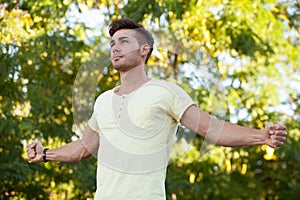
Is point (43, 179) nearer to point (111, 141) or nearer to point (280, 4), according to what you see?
point (280, 4)

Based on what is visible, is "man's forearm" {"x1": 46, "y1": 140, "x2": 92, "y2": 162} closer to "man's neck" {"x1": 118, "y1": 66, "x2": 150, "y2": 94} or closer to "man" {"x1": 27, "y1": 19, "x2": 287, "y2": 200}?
"man" {"x1": 27, "y1": 19, "x2": 287, "y2": 200}

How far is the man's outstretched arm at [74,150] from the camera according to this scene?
2334 millimetres

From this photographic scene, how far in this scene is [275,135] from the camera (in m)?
1.98

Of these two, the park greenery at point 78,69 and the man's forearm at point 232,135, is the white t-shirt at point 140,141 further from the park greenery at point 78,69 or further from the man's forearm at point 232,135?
the park greenery at point 78,69

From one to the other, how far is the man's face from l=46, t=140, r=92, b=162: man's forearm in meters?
0.34

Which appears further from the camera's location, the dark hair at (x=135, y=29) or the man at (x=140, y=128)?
the dark hair at (x=135, y=29)

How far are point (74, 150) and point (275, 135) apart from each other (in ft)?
2.34

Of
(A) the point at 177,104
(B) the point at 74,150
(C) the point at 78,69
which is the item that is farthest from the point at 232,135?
(C) the point at 78,69

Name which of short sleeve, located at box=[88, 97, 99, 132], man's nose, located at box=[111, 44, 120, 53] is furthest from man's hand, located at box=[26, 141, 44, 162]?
man's nose, located at box=[111, 44, 120, 53]

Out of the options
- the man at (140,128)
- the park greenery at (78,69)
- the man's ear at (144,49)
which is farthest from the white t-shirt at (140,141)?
the park greenery at (78,69)

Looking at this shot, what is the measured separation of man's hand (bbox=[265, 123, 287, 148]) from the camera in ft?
6.50

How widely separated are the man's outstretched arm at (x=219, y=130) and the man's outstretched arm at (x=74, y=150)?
0.35 m

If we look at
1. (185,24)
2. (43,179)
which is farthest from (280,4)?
(43,179)

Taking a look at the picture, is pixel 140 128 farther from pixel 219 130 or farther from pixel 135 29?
pixel 135 29
